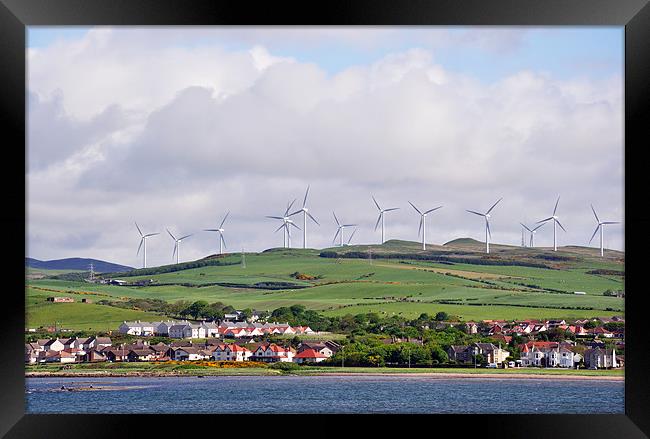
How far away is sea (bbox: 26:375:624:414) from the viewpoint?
28375 mm

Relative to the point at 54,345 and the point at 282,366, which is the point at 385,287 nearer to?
the point at 282,366

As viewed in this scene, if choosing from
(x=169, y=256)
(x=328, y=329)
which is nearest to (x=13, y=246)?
(x=328, y=329)

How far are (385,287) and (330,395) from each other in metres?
14.7

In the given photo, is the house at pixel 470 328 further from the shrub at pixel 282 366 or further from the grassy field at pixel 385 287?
the shrub at pixel 282 366

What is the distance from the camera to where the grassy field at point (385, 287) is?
130 ft

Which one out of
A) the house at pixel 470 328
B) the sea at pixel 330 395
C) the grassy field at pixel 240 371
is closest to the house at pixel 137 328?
the grassy field at pixel 240 371

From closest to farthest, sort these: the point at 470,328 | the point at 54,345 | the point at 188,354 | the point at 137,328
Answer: the point at 188,354, the point at 470,328, the point at 54,345, the point at 137,328

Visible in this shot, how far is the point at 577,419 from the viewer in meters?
6.34

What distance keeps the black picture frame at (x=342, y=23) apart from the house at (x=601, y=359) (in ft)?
90.3

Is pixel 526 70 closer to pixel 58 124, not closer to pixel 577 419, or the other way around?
pixel 58 124

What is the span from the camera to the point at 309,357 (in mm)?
34906

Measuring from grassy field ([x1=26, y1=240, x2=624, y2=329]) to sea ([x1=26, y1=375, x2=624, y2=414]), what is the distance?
562 centimetres

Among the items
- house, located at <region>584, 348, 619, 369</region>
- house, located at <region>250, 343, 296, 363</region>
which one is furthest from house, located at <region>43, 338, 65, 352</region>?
house, located at <region>584, 348, 619, 369</region>

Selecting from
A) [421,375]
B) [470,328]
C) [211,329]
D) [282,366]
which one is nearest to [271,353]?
[282,366]
